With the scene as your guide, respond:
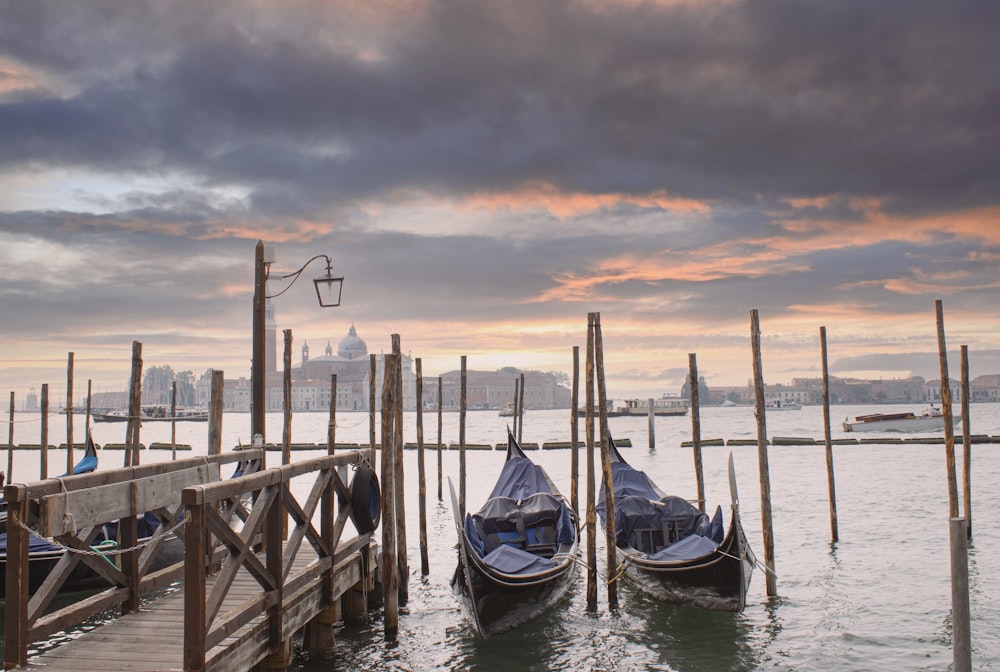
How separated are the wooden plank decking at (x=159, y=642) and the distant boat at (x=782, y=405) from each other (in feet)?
394

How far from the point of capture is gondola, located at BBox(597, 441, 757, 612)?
7.84 meters

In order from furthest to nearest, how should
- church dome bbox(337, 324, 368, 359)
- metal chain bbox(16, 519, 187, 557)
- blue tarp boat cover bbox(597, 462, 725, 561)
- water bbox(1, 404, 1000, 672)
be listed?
1. church dome bbox(337, 324, 368, 359)
2. blue tarp boat cover bbox(597, 462, 725, 561)
3. water bbox(1, 404, 1000, 672)
4. metal chain bbox(16, 519, 187, 557)

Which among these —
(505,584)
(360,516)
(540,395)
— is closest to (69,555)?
(360,516)

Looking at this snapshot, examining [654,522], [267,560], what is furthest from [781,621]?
[267,560]

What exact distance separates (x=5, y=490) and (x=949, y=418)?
34.0ft

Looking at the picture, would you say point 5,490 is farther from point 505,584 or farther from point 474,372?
point 474,372

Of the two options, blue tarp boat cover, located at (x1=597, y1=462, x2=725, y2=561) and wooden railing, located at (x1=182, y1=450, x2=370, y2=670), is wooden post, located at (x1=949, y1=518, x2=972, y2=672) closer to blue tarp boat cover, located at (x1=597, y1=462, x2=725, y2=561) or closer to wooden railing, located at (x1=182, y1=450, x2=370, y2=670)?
wooden railing, located at (x1=182, y1=450, x2=370, y2=670)

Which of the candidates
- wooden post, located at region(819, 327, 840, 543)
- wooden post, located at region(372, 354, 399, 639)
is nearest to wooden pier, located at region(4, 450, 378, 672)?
wooden post, located at region(372, 354, 399, 639)

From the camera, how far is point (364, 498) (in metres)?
7.56

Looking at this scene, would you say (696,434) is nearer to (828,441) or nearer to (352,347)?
(828,441)

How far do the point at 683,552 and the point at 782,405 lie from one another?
140 m

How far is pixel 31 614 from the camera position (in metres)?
4.61

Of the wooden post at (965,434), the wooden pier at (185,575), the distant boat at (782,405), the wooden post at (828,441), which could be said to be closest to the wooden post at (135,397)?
the wooden pier at (185,575)

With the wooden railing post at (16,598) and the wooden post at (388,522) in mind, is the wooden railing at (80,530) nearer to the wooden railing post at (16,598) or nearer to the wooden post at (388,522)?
the wooden railing post at (16,598)
